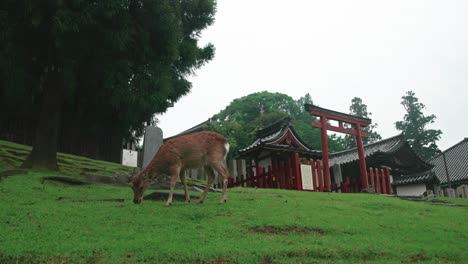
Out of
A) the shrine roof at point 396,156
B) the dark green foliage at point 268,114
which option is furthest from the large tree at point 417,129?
the shrine roof at point 396,156

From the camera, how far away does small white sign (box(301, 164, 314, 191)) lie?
53.8ft

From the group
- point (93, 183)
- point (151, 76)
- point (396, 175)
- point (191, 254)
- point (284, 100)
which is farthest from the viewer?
point (284, 100)

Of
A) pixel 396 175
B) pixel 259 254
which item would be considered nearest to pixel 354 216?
pixel 259 254

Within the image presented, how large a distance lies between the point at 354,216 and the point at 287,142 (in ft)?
54.7

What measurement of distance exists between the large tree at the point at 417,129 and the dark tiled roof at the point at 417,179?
25464mm

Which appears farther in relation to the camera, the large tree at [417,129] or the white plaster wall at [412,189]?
the large tree at [417,129]

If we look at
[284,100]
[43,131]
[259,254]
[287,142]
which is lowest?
[259,254]

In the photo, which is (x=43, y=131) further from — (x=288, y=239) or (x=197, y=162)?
(x=288, y=239)

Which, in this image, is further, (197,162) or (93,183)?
(93,183)

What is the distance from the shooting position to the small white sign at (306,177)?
1640cm

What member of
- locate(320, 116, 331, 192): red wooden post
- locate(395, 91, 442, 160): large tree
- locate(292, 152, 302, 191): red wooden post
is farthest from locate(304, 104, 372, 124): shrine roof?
locate(395, 91, 442, 160): large tree

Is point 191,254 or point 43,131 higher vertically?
point 43,131

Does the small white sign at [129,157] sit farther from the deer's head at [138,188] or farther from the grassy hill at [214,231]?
the deer's head at [138,188]

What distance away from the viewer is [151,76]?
1541 centimetres
